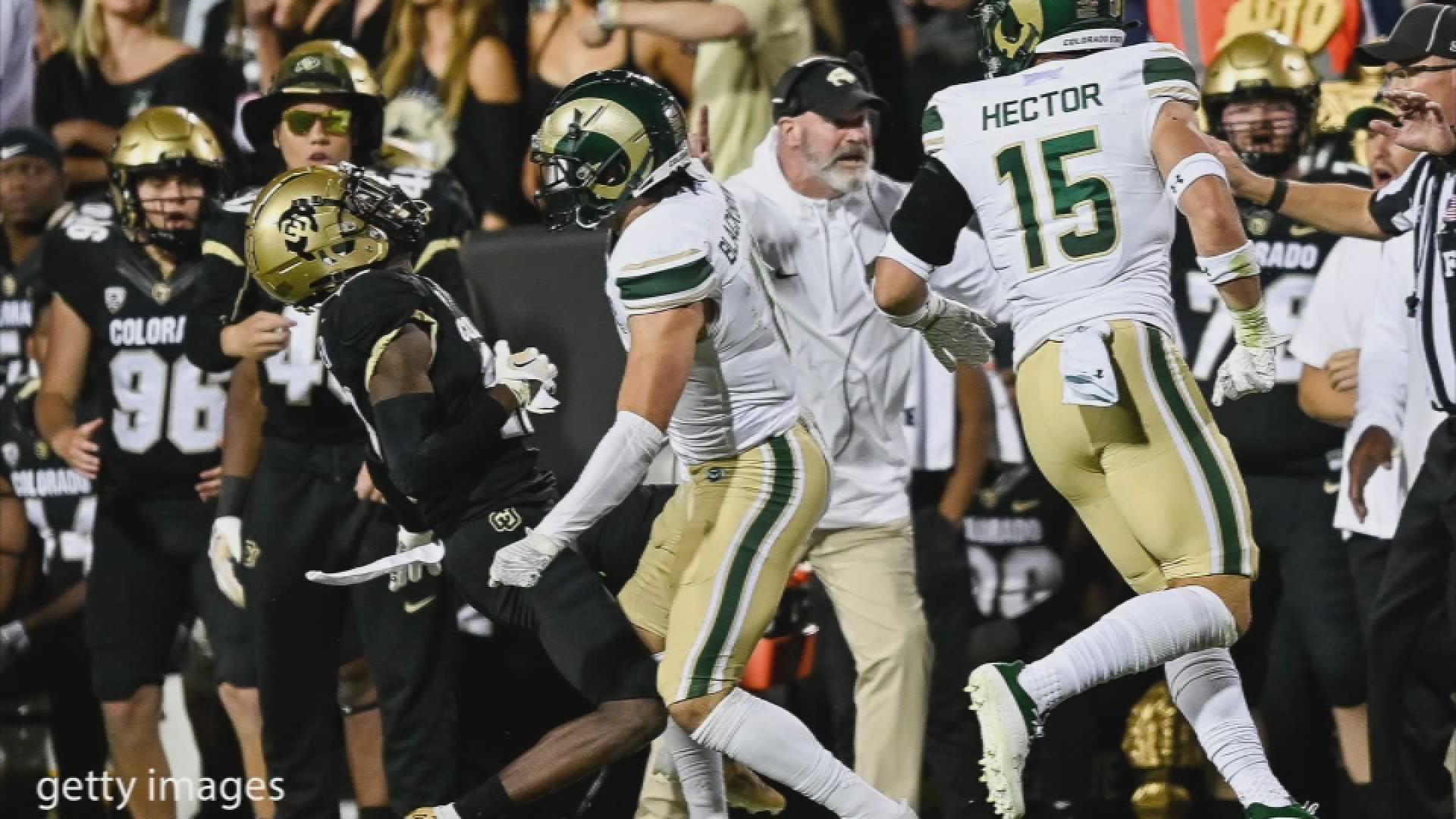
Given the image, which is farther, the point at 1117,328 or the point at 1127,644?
the point at 1117,328

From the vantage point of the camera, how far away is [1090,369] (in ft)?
13.7

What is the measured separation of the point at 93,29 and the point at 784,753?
14.6 ft

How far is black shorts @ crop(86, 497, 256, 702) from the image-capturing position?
6004mm

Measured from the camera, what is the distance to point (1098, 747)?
6176 mm

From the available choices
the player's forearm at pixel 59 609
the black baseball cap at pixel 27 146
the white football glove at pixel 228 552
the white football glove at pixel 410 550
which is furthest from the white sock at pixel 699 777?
the black baseball cap at pixel 27 146

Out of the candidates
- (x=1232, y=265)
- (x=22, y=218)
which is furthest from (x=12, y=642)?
(x=1232, y=265)

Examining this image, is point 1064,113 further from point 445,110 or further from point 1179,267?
point 445,110

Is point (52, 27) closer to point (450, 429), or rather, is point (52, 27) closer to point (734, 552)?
point (450, 429)

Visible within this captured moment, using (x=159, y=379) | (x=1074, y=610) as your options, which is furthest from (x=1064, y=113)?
(x=159, y=379)

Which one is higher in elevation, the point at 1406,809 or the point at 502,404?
the point at 502,404

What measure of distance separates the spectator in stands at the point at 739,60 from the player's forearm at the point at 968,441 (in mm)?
1024

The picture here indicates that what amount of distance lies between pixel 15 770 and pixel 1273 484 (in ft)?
12.4

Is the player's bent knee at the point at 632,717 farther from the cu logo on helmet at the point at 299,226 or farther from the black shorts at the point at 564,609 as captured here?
the cu logo on helmet at the point at 299,226

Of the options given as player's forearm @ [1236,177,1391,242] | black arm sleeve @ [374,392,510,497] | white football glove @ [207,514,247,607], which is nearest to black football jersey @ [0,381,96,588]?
white football glove @ [207,514,247,607]
